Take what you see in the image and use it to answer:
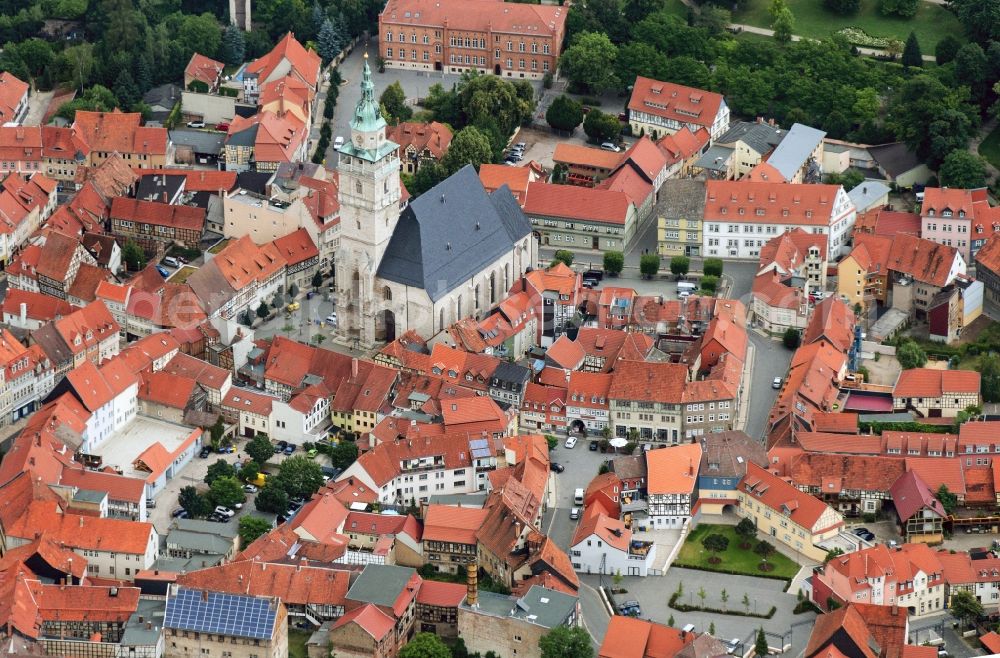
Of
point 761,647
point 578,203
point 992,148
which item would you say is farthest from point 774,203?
point 761,647

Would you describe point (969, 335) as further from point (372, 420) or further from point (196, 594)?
point (196, 594)

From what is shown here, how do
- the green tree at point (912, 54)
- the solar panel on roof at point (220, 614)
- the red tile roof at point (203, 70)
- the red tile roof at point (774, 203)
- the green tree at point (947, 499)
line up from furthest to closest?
the red tile roof at point (203, 70) → the green tree at point (912, 54) → the red tile roof at point (774, 203) → the green tree at point (947, 499) → the solar panel on roof at point (220, 614)

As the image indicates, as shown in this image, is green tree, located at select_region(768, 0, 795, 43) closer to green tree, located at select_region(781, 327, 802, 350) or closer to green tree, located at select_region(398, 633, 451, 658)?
green tree, located at select_region(781, 327, 802, 350)

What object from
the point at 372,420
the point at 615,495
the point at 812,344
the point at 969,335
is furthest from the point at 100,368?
the point at 969,335

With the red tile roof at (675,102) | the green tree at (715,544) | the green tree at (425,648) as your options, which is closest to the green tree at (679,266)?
the red tile roof at (675,102)

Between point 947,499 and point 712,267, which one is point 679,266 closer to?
point 712,267

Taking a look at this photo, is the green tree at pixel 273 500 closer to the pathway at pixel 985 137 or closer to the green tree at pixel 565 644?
the green tree at pixel 565 644
